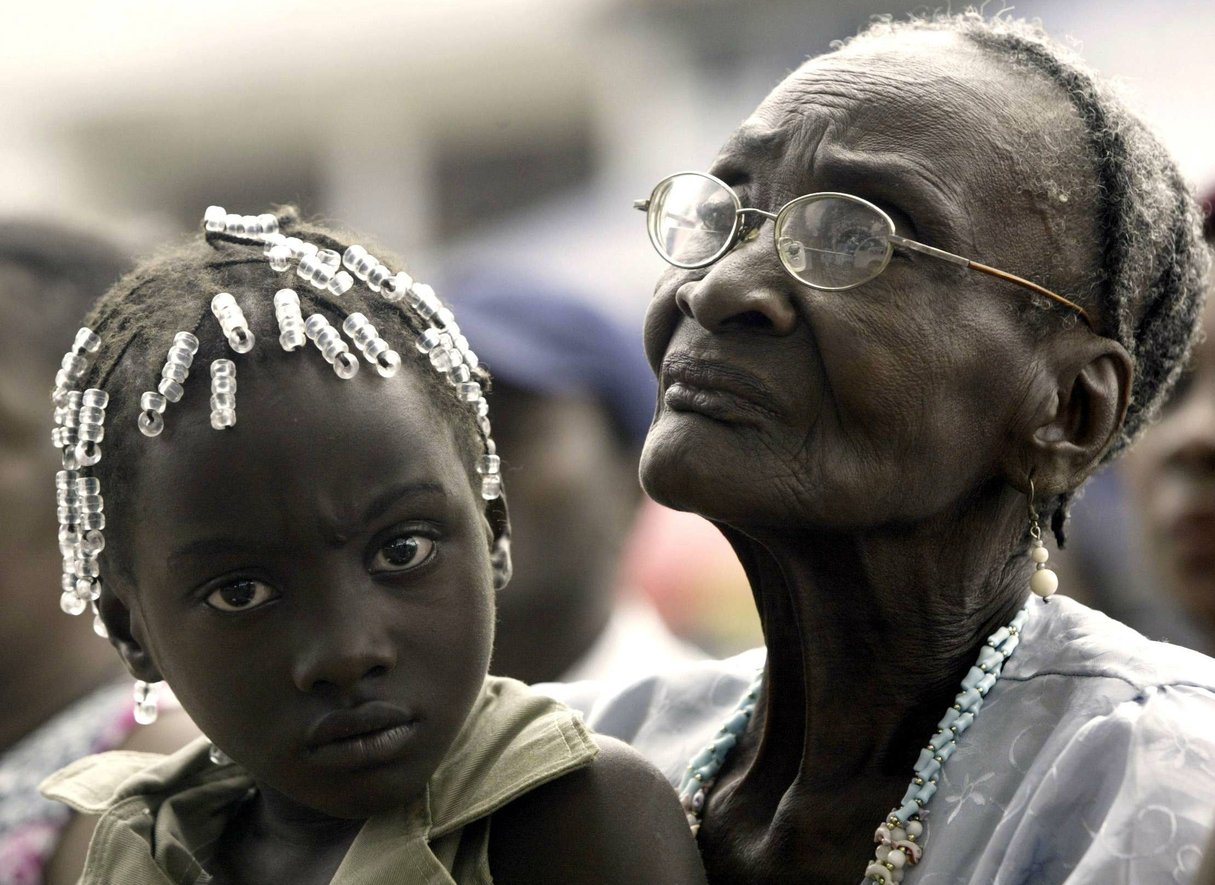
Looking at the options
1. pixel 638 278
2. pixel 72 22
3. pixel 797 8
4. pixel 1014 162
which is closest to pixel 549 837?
pixel 1014 162

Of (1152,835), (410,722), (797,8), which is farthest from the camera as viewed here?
(797,8)

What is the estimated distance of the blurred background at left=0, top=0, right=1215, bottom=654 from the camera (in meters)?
11.2

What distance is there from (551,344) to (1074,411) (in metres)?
2.27

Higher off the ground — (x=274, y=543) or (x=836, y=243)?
(x=836, y=243)

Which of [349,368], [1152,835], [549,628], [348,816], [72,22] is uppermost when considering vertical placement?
[72,22]

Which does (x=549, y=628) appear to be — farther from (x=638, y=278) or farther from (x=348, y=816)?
(x=638, y=278)

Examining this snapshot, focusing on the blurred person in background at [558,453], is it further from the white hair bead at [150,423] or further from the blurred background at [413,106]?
the blurred background at [413,106]

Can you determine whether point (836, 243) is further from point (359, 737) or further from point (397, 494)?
point (359, 737)

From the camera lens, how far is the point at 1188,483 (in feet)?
12.3

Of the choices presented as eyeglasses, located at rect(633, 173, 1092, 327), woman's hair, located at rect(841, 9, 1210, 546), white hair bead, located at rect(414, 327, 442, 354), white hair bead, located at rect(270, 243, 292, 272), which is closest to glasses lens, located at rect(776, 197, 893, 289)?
eyeglasses, located at rect(633, 173, 1092, 327)

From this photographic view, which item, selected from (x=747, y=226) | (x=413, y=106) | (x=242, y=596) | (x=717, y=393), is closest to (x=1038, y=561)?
(x=717, y=393)

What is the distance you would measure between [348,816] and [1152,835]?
43.4 inches

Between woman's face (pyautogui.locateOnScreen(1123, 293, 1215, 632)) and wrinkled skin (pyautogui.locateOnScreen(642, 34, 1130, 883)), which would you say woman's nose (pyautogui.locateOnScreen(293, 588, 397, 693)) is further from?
woman's face (pyautogui.locateOnScreen(1123, 293, 1215, 632))

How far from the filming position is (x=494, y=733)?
2.38 meters
